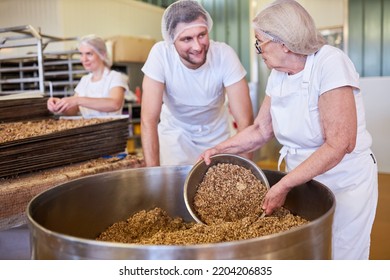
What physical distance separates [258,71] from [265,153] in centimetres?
111

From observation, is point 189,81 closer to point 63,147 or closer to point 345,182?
point 63,147

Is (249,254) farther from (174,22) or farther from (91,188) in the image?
(174,22)

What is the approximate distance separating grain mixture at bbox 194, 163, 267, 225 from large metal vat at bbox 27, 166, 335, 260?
77 millimetres

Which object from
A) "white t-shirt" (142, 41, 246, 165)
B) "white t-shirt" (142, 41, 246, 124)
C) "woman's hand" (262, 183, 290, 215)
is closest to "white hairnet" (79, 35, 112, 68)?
"white t-shirt" (142, 41, 246, 165)

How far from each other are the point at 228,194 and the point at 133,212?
296 millimetres

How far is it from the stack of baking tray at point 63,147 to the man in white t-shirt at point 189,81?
0.19 m

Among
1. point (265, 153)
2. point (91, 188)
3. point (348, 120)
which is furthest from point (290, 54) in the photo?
point (265, 153)

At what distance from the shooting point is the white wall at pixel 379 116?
419 cm

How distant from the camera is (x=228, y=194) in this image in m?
1.24

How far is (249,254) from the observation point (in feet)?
2.26

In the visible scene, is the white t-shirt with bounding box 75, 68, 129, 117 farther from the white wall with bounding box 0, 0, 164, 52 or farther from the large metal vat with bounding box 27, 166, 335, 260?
the white wall with bounding box 0, 0, 164, 52

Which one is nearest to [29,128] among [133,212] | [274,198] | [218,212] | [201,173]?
[133,212]

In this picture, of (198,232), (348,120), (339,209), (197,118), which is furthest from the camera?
(197,118)

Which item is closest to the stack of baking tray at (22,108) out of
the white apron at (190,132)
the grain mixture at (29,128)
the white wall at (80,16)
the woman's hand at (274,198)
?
the grain mixture at (29,128)
